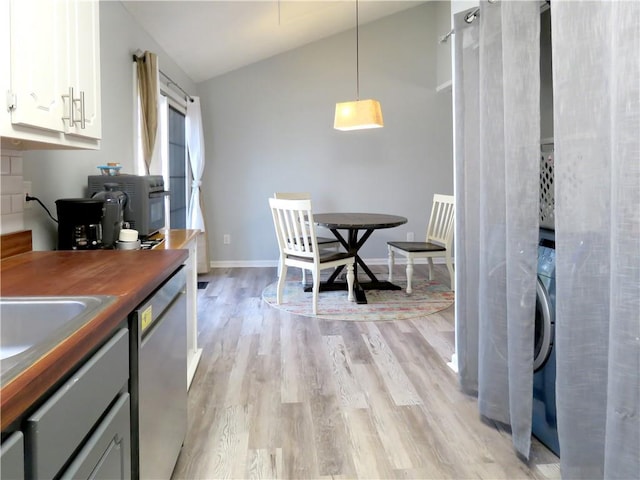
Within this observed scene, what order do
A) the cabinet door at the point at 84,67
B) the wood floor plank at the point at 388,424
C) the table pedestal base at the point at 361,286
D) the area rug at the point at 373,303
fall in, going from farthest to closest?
the table pedestal base at the point at 361,286 < the area rug at the point at 373,303 < the wood floor plank at the point at 388,424 < the cabinet door at the point at 84,67

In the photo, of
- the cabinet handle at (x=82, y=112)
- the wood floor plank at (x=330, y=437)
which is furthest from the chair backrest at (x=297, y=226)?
the cabinet handle at (x=82, y=112)

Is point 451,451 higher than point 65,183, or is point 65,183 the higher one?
point 65,183

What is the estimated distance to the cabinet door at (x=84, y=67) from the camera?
1.63 m

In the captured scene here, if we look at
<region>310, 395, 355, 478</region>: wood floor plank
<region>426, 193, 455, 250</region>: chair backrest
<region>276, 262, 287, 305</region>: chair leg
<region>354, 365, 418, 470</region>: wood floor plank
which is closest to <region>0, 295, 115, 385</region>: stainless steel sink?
<region>310, 395, 355, 478</region>: wood floor plank

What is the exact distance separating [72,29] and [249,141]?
4.22 m

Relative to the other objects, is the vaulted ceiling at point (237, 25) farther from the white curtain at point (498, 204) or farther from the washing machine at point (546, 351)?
the washing machine at point (546, 351)

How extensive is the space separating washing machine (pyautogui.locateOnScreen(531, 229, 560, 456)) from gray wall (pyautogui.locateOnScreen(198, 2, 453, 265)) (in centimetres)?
407

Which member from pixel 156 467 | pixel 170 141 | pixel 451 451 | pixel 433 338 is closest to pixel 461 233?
pixel 451 451

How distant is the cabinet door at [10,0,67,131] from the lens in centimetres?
127

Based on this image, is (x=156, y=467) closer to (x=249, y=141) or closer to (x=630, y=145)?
(x=630, y=145)

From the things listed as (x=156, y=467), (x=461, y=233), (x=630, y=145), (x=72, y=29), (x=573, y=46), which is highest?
(x=72, y=29)

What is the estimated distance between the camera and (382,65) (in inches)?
229

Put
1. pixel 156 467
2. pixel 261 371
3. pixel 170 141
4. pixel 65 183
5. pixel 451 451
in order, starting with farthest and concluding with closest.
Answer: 1. pixel 170 141
2. pixel 261 371
3. pixel 65 183
4. pixel 451 451
5. pixel 156 467

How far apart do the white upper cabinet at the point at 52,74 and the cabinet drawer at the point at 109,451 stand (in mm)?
801
